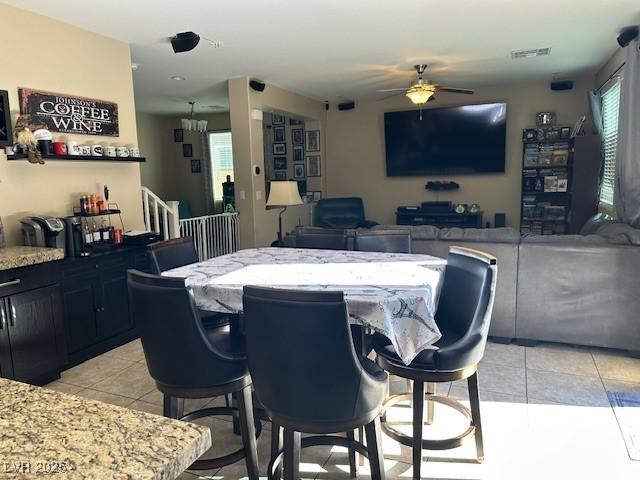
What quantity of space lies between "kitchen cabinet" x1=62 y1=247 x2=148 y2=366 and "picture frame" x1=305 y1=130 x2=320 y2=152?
469cm

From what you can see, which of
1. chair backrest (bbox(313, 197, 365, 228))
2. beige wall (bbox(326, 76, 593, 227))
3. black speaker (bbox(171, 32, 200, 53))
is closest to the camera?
black speaker (bbox(171, 32, 200, 53))

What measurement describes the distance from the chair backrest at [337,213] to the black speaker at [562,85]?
11.1 feet

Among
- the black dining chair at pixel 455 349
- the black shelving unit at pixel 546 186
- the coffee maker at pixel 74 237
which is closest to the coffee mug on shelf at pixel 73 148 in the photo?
the coffee maker at pixel 74 237

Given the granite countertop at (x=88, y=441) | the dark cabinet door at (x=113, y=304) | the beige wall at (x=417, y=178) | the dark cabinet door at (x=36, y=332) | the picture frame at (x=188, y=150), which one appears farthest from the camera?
the picture frame at (x=188, y=150)

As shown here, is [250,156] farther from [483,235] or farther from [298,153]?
[483,235]

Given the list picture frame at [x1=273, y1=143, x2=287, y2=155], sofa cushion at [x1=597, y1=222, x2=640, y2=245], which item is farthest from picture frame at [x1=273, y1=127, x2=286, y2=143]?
sofa cushion at [x1=597, y1=222, x2=640, y2=245]

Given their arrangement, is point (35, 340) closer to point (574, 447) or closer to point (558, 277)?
point (574, 447)

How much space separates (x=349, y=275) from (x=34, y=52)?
10.1 ft

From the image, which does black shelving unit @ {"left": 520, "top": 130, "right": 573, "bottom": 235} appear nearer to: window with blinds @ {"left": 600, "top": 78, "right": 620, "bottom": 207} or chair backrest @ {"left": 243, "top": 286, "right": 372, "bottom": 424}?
window with blinds @ {"left": 600, "top": 78, "right": 620, "bottom": 207}

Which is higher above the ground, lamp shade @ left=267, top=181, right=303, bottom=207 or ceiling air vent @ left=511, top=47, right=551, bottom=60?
ceiling air vent @ left=511, top=47, right=551, bottom=60

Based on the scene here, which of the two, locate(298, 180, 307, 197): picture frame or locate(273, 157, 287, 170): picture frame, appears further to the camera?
locate(273, 157, 287, 170): picture frame

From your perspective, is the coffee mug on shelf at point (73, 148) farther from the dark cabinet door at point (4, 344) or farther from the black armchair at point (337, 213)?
the black armchair at point (337, 213)

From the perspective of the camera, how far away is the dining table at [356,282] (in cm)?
191

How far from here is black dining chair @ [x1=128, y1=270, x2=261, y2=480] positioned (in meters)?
1.87
